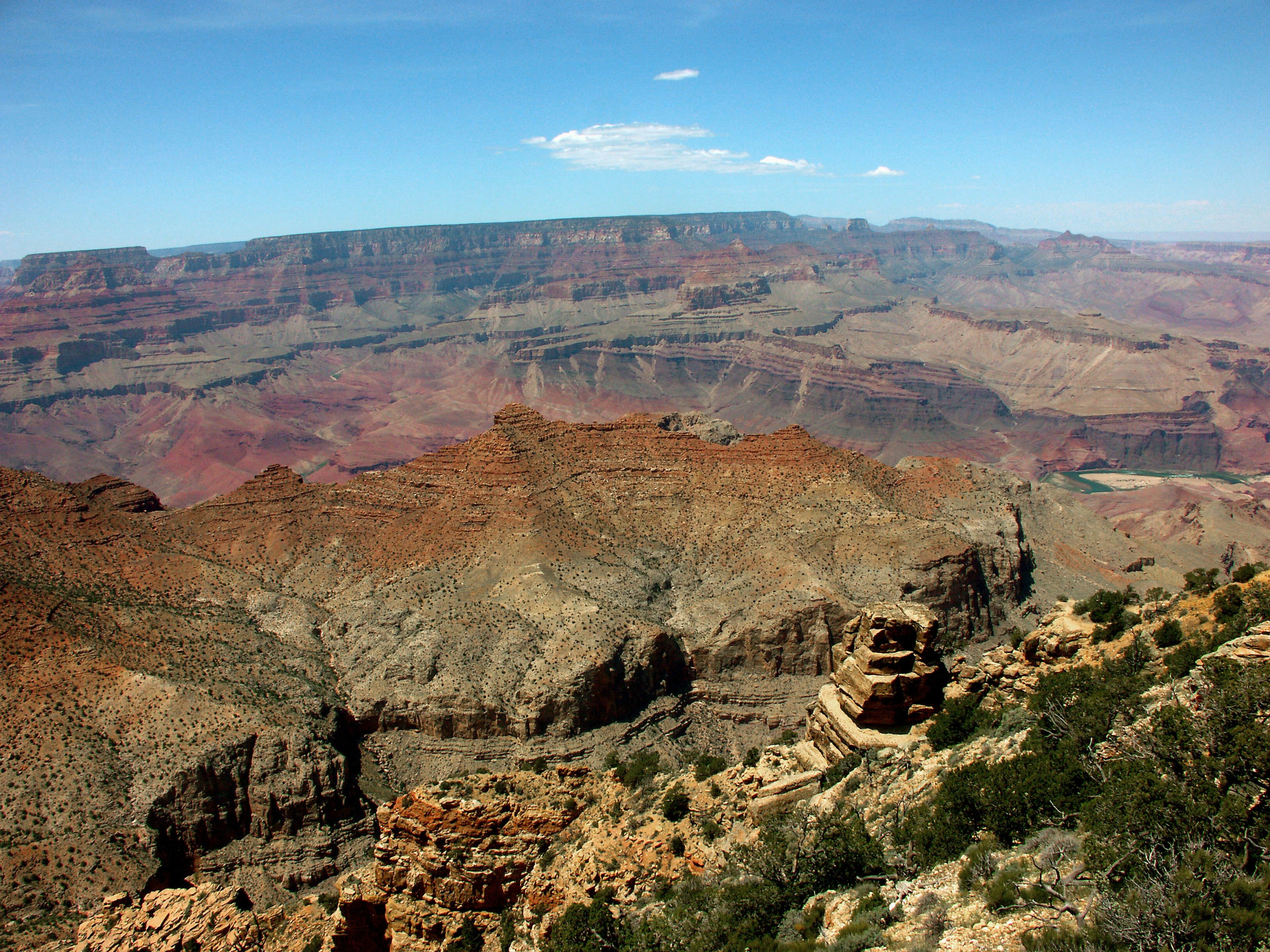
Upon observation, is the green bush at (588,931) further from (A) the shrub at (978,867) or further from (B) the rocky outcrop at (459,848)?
(A) the shrub at (978,867)

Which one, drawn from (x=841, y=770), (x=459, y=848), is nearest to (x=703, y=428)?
(x=841, y=770)

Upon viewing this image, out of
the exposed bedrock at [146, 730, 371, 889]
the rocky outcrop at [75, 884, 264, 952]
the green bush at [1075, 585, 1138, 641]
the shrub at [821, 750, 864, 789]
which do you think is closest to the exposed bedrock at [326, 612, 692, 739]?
the exposed bedrock at [146, 730, 371, 889]

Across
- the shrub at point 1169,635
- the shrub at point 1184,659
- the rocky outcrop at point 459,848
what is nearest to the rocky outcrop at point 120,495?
the rocky outcrop at point 459,848

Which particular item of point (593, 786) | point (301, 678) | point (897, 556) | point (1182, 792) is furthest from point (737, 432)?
point (1182, 792)

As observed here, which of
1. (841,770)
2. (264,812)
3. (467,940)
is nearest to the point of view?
(467,940)

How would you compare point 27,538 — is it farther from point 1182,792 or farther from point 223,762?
point 1182,792

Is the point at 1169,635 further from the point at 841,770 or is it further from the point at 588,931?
the point at 588,931
